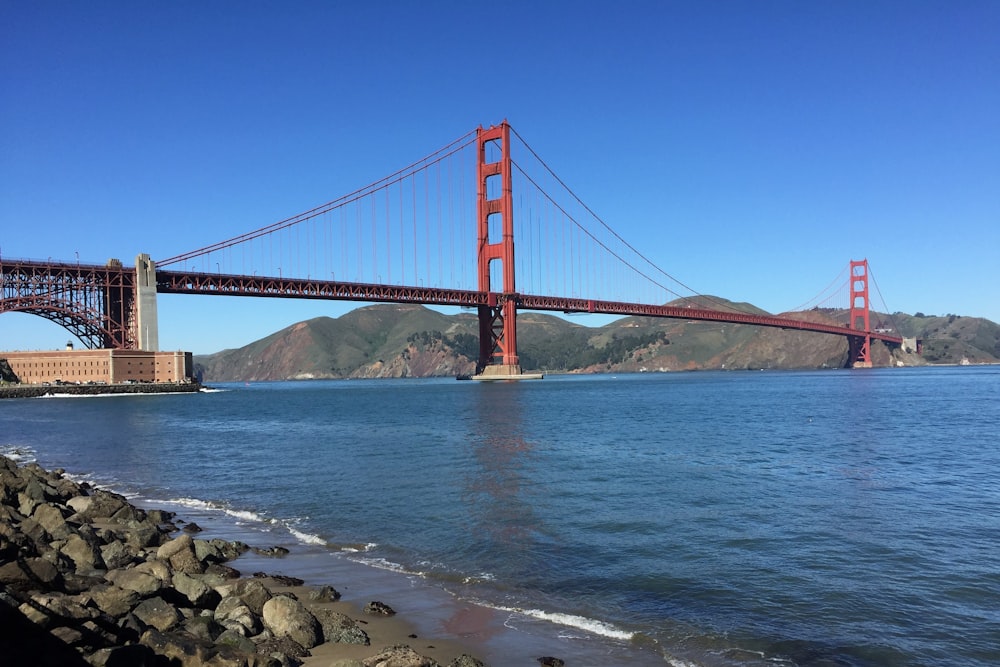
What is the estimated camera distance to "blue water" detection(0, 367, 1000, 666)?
7.96 meters

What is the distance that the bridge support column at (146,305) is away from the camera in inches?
3002

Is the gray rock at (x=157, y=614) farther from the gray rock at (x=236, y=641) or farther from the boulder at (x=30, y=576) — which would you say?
the boulder at (x=30, y=576)

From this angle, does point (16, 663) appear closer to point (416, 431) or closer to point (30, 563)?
point (30, 563)

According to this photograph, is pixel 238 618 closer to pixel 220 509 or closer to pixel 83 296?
pixel 220 509

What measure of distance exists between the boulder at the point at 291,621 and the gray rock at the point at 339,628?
10cm

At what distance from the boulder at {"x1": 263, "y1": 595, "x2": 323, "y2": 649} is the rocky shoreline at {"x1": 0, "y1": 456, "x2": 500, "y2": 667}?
0.03ft

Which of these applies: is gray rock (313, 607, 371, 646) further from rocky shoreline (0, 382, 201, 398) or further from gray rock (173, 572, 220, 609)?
rocky shoreline (0, 382, 201, 398)

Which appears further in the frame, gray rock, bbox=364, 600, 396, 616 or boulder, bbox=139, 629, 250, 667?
gray rock, bbox=364, 600, 396, 616

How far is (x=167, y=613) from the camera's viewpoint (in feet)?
23.4

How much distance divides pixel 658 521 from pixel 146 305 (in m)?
76.2

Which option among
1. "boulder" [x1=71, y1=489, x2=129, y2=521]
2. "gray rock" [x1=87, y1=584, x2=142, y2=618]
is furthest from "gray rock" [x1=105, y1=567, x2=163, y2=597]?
"boulder" [x1=71, y1=489, x2=129, y2=521]

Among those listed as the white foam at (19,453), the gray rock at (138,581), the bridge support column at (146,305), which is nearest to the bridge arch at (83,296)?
the bridge support column at (146,305)

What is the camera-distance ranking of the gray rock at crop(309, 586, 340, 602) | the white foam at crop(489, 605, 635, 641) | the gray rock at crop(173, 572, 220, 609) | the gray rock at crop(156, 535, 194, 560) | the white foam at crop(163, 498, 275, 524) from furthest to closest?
the white foam at crop(163, 498, 275, 524), the gray rock at crop(156, 535, 194, 560), the gray rock at crop(309, 586, 340, 602), the gray rock at crop(173, 572, 220, 609), the white foam at crop(489, 605, 635, 641)

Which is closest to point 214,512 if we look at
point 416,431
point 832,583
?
point 832,583
